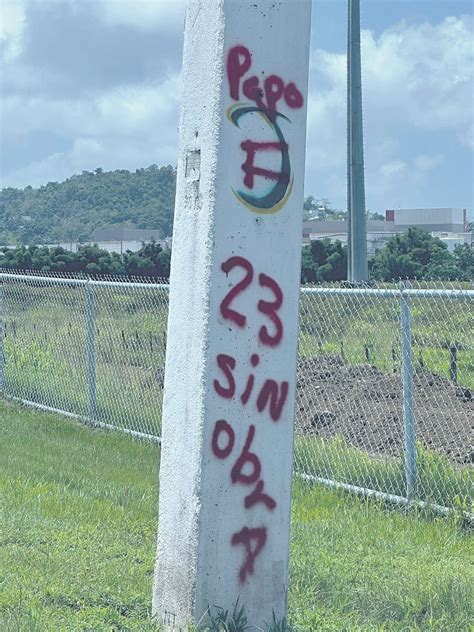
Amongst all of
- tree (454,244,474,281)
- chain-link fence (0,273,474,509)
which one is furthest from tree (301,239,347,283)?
chain-link fence (0,273,474,509)

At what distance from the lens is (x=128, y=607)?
4.33 m

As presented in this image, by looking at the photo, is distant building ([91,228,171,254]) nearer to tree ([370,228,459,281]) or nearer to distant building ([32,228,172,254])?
distant building ([32,228,172,254])

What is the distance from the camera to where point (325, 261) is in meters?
20.3

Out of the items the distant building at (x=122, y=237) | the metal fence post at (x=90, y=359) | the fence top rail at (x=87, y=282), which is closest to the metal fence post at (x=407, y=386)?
the fence top rail at (x=87, y=282)

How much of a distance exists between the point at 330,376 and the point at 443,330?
2419 mm

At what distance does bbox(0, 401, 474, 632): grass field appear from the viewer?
4332mm

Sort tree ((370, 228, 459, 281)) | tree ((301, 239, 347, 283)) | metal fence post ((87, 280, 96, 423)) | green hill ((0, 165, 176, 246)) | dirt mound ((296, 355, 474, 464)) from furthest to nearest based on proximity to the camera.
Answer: green hill ((0, 165, 176, 246)), tree ((301, 239, 347, 283)), tree ((370, 228, 459, 281)), metal fence post ((87, 280, 96, 423)), dirt mound ((296, 355, 474, 464))

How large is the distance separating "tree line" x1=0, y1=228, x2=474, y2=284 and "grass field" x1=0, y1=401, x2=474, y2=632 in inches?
177

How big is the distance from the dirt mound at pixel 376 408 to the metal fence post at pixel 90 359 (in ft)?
7.20

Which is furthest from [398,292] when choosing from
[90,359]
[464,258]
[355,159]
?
[464,258]

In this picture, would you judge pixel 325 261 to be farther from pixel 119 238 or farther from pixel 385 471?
pixel 119 238

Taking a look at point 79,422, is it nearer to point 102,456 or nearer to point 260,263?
point 102,456

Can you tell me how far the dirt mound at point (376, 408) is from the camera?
8.27 m

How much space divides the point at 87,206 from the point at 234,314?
146 feet
